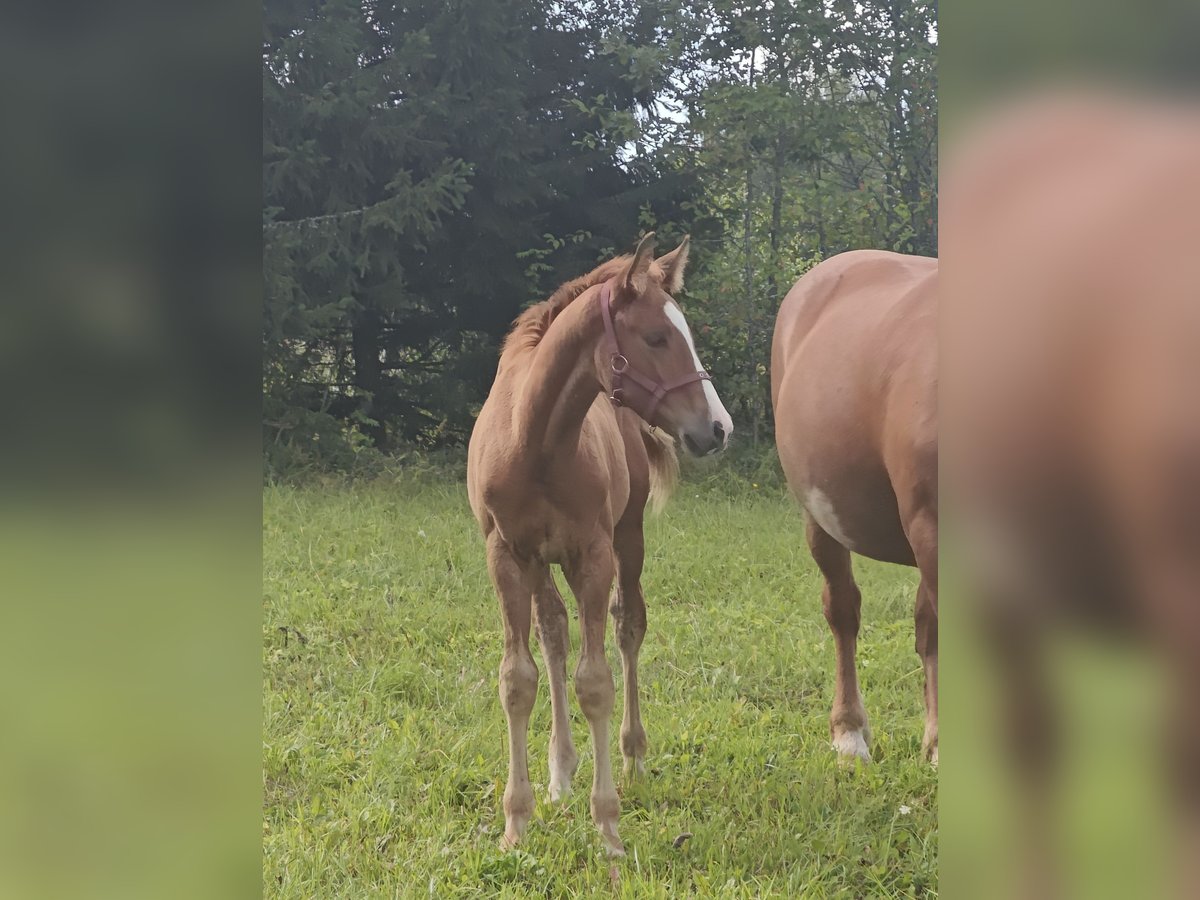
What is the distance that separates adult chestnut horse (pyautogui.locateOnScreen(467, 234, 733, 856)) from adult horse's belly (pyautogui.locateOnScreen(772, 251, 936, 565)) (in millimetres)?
257

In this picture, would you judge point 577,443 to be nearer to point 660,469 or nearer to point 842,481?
point 842,481

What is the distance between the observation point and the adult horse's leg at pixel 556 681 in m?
2.87

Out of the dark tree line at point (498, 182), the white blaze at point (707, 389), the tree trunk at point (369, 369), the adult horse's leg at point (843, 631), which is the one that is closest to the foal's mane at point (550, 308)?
the white blaze at point (707, 389)

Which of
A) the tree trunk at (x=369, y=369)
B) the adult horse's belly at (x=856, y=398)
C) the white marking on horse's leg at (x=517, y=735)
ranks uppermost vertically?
the adult horse's belly at (x=856, y=398)

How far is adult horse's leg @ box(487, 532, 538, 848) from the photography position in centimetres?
260

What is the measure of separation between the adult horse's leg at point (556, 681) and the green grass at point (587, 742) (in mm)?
93

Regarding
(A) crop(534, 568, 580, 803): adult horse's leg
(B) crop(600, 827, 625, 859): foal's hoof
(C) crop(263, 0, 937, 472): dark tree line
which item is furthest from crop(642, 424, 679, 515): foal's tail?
(C) crop(263, 0, 937, 472): dark tree line

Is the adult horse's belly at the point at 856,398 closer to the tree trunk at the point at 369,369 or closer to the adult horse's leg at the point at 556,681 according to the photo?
the adult horse's leg at the point at 556,681
